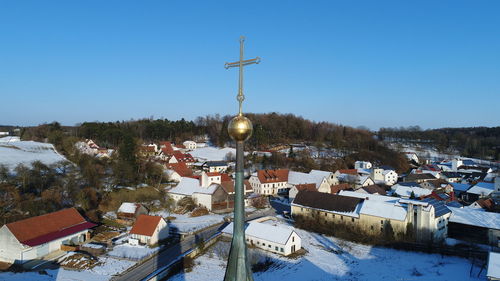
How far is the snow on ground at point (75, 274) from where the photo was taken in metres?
17.0

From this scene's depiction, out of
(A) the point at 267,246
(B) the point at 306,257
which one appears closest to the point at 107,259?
(A) the point at 267,246

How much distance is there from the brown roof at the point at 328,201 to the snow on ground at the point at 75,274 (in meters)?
15.4

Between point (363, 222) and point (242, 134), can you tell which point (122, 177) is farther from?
point (242, 134)

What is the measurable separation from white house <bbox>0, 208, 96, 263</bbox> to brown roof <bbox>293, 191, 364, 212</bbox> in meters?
16.9

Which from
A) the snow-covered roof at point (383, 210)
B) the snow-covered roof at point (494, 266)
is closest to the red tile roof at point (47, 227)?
the snow-covered roof at point (383, 210)

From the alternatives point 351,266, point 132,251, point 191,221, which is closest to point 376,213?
point 351,266

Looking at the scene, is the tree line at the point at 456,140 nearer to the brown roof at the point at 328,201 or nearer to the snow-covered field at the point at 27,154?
the brown roof at the point at 328,201

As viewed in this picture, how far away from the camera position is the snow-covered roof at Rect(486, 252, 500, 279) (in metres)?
15.1

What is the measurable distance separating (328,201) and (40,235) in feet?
68.5

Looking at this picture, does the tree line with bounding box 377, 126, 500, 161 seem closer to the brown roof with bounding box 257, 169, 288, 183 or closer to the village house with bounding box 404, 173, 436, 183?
the village house with bounding box 404, 173, 436, 183

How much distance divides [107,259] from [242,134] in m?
19.1

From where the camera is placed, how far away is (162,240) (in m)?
23.2

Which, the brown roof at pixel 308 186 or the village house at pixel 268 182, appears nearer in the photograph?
the brown roof at pixel 308 186

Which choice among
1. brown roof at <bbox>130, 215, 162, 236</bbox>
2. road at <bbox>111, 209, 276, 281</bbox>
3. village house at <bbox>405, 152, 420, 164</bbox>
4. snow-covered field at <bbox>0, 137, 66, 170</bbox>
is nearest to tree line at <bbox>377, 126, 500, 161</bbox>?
village house at <bbox>405, 152, 420, 164</bbox>
